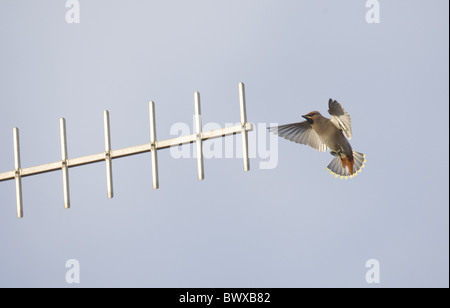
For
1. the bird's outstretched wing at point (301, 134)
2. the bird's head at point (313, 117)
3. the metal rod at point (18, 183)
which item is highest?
the bird's head at point (313, 117)

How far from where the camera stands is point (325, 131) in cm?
1977

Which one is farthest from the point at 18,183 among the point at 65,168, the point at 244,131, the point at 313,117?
the point at 313,117

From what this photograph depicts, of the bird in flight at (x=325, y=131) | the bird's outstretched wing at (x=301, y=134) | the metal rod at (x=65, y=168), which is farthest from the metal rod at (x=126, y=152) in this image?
the bird's outstretched wing at (x=301, y=134)

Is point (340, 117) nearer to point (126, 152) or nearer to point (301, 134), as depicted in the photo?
point (301, 134)

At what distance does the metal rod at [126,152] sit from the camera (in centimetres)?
1359

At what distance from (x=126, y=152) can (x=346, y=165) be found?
7.38 m

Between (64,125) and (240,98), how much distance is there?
134 inches

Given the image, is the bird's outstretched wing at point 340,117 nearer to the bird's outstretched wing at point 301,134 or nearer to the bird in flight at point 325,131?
the bird in flight at point 325,131

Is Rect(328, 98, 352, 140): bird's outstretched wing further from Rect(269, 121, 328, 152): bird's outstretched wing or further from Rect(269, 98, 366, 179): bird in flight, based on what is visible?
Rect(269, 121, 328, 152): bird's outstretched wing

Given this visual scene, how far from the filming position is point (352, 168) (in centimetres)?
2108

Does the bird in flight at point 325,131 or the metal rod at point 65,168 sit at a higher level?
the bird in flight at point 325,131

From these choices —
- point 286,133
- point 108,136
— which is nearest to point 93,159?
point 108,136

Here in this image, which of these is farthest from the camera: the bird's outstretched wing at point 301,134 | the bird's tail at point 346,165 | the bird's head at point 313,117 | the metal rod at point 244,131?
the bird's tail at point 346,165

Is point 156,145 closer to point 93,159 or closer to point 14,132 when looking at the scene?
point 93,159
